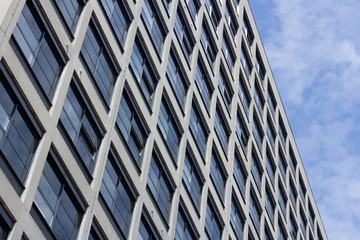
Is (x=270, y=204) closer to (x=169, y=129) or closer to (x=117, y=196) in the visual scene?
(x=169, y=129)

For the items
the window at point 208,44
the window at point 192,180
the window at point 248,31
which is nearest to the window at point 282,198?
the window at point 248,31

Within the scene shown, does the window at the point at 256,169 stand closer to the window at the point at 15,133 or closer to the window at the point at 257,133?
the window at the point at 257,133

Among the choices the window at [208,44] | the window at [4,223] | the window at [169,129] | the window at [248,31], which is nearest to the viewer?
the window at [4,223]

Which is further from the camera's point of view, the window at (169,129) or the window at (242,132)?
the window at (242,132)

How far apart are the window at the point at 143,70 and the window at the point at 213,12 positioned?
50.1 feet

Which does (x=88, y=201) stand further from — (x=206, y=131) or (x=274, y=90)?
(x=274, y=90)

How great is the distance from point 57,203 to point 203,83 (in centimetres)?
2186

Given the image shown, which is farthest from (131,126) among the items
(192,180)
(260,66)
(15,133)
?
(260,66)

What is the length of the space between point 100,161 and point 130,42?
842 centimetres

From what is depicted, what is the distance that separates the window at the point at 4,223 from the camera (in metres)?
23.6

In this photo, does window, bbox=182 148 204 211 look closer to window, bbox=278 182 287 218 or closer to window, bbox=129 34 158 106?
window, bbox=129 34 158 106

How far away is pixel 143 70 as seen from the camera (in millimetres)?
37812

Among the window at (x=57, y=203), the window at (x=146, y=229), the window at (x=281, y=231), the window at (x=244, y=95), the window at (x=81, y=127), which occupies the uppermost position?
the window at (x=244, y=95)

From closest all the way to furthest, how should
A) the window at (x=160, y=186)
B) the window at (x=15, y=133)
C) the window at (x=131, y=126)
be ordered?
1. the window at (x=15, y=133)
2. the window at (x=131, y=126)
3. the window at (x=160, y=186)
